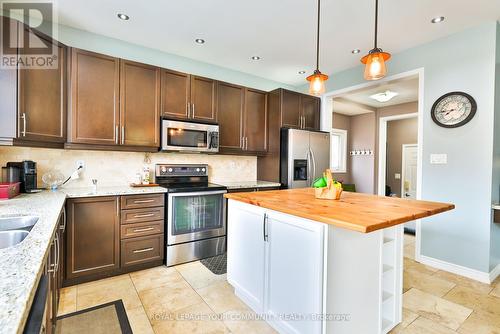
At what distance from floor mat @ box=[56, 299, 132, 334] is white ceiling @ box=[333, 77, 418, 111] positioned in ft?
13.1

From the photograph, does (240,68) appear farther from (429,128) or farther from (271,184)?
(429,128)

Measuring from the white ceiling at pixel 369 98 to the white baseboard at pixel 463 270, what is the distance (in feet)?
7.89

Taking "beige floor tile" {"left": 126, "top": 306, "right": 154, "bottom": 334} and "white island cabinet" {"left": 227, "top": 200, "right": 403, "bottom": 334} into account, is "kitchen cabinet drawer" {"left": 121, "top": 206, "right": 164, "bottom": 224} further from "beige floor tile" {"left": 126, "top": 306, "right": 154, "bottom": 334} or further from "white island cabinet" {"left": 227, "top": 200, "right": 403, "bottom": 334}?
"white island cabinet" {"left": 227, "top": 200, "right": 403, "bottom": 334}

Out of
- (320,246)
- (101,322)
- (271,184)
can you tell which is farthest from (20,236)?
(271,184)

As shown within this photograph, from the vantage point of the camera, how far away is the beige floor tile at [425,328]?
180 centimetres

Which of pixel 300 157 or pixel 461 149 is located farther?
pixel 300 157

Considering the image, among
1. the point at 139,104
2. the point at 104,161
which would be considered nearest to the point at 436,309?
the point at 139,104

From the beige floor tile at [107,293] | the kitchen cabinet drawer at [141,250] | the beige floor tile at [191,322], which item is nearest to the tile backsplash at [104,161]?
the kitchen cabinet drawer at [141,250]

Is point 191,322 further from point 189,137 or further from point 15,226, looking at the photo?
point 189,137

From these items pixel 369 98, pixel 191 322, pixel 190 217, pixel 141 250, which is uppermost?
pixel 369 98

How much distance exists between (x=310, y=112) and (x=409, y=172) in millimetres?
3285

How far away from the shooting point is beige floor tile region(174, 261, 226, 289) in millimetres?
2486

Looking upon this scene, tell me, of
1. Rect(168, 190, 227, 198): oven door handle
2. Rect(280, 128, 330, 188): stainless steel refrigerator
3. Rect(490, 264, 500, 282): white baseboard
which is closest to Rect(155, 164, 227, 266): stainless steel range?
Rect(168, 190, 227, 198): oven door handle

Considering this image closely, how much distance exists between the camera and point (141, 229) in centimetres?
269
